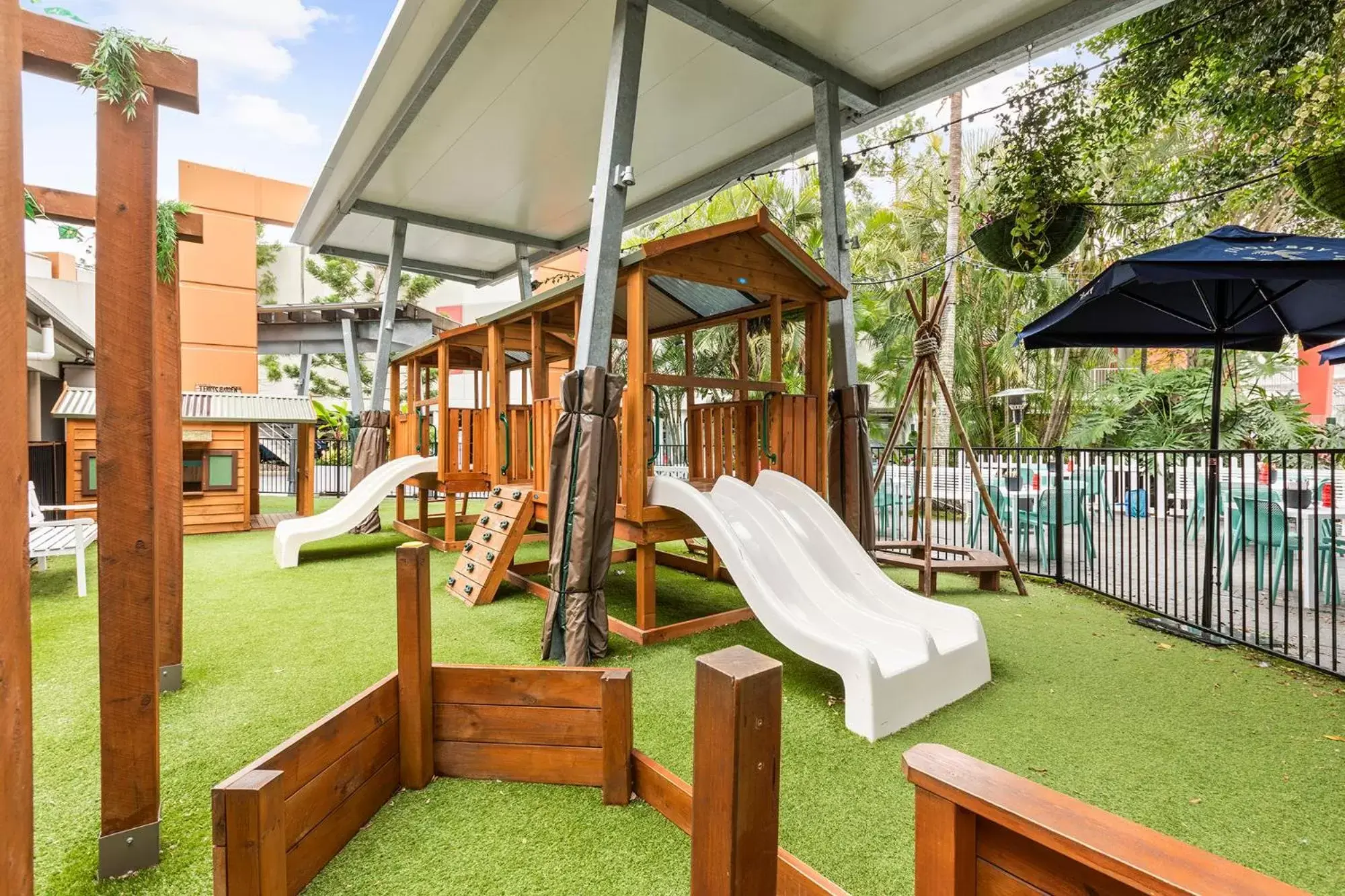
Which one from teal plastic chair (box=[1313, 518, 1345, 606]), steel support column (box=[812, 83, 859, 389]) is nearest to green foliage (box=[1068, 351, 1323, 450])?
teal plastic chair (box=[1313, 518, 1345, 606])

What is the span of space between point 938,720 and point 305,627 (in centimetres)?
409

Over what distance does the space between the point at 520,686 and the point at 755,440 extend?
11.6 ft

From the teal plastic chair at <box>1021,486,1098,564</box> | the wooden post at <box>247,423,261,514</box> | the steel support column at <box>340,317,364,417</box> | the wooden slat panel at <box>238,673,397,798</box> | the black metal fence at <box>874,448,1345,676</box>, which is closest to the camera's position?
the wooden slat panel at <box>238,673,397,798</box>

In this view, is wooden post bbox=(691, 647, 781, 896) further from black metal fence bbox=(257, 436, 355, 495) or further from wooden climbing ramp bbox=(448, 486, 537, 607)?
black metal fence bbox=(257, 436, 355, 495)

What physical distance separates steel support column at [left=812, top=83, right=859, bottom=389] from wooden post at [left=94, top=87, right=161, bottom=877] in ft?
14.3

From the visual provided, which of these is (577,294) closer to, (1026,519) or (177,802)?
(177,802)

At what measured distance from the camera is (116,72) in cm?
184

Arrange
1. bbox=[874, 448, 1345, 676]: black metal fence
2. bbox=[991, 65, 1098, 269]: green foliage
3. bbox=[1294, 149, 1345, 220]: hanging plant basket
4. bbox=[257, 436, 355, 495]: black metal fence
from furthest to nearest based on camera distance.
→ bbox=[257, 436, 355, 495]: black metal fence < bbox=[991, 65, 1098, 269]: green foliage < bbox=[874, 448, 1345, 676]: black metal fence < bbox=[1294, 149, 1345, 220]: hanging plant basket

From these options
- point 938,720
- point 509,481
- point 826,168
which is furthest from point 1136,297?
point 509,481

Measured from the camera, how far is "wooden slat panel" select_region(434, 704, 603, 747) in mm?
2291

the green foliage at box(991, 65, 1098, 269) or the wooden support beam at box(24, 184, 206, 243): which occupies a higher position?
the green foliage at box(991, 65, 1098, 269)

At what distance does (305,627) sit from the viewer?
14.0ft

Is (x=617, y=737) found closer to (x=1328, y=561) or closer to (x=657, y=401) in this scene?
(x=657, y=401)

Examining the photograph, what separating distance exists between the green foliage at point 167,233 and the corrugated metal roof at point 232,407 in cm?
647
